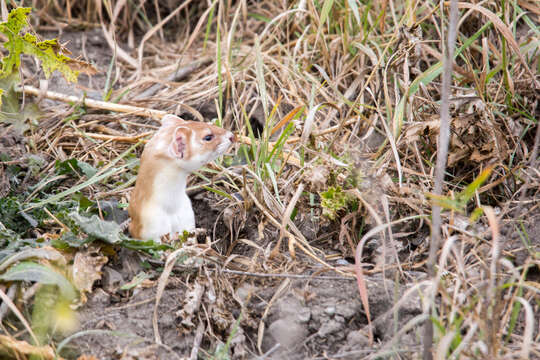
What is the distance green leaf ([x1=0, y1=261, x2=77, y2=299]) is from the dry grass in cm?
45

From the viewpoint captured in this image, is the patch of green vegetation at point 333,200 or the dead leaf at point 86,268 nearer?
the dead leaf at point 86,268

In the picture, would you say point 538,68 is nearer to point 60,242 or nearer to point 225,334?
point 225,334

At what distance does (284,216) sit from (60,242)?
1009 mm

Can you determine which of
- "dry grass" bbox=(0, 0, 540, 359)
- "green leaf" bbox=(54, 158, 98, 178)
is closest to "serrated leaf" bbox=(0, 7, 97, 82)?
"green leaf" bbox=(54, 158, 98, 178)

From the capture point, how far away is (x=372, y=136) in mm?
3928

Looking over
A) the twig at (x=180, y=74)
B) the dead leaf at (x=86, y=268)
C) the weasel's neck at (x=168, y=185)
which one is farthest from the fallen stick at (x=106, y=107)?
the dead leaf at (x=86, y=268)

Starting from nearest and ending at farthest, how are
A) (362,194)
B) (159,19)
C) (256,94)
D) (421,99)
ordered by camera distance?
(362,194), (421,99), (256,94), (159,19)

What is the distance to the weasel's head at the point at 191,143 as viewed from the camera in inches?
123

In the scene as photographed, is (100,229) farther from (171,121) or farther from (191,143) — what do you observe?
(171,121)

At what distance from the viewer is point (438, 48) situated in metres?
4.20

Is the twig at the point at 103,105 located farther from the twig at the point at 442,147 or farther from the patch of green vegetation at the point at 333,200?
the twig at the point at 442,147

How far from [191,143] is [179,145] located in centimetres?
6

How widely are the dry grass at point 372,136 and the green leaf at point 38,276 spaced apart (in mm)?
452

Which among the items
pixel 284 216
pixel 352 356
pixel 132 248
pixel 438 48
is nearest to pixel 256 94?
pixel 438 48
